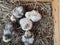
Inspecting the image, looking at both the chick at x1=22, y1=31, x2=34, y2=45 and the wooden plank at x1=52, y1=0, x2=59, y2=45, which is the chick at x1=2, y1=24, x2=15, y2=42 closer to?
the chick at x1=22, y1=31, x2=34, y2=45

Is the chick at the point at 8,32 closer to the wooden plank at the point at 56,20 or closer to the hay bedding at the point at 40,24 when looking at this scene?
the hay bedding at the point at 40,24

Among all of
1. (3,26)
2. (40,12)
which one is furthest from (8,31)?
(40,12)

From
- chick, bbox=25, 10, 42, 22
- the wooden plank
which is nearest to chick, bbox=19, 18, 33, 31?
chick, bbox=25, 10, 42, 22

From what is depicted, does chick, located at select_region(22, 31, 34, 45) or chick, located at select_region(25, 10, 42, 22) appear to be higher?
chick, located at select_region(25, 10, 42, 22)

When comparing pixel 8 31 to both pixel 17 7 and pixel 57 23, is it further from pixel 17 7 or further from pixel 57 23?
pixel 57 23

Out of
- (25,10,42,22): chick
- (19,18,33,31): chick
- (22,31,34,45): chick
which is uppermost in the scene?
(25,10,42,22): chick

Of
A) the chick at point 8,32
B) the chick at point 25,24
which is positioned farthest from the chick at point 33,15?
the chick at point 8,32

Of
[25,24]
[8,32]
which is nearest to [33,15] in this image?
[25,24]
